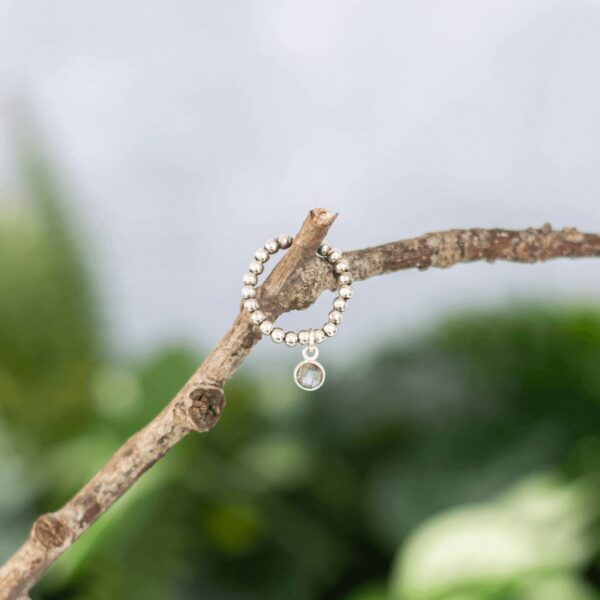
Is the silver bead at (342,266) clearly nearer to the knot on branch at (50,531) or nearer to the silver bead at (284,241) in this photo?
the silver bead at (284,241)

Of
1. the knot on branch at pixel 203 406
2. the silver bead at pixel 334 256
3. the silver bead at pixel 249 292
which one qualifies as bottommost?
the knot on branch at pixel 203 406

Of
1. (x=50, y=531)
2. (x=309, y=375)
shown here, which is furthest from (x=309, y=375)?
(x=50, y=531)

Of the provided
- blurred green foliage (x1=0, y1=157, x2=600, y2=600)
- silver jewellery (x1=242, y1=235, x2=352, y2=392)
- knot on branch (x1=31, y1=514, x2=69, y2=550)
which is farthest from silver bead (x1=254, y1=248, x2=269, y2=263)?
blurred green foliage (x1=0, y1=157, x2=600, y2=600)

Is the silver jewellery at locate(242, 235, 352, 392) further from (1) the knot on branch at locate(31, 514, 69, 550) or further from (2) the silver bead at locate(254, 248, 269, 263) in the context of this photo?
(1) the knot on branch at locate(31, 514, 69, 550)

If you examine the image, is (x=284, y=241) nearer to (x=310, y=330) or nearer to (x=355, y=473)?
(x=310, y=330)

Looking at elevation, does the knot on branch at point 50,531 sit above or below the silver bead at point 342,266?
below

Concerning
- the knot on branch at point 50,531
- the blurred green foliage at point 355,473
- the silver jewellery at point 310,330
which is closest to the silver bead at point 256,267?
the silver jewellery at point 310,330

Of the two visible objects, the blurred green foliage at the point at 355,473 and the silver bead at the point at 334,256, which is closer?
the silver bead at the point at 334,256
